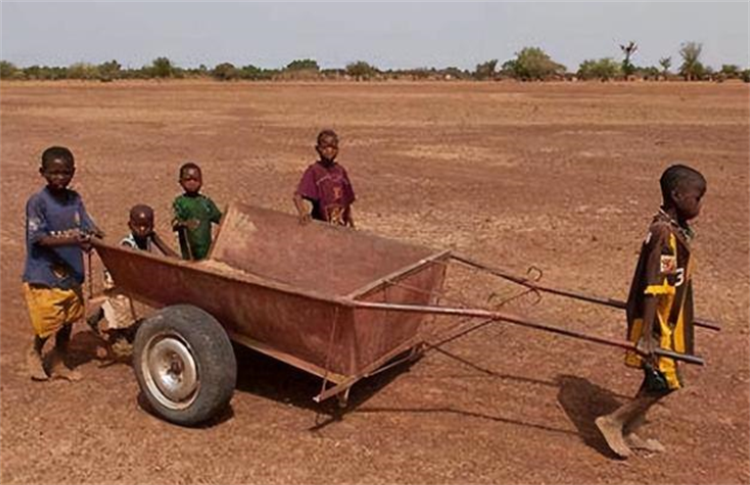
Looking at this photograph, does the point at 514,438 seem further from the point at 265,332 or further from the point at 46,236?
the point at 46,236

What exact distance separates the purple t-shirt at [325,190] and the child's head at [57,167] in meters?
1.78

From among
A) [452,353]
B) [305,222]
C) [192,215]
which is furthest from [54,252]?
[452,353]

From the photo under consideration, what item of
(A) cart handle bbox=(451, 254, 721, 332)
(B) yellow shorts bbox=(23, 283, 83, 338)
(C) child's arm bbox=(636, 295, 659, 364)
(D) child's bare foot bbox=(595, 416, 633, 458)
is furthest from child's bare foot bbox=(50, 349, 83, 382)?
(C) child's arm bbox=(636, 295, 659, 364)

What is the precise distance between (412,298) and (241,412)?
1198 mm

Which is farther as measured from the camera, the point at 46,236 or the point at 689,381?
the point at 689,381

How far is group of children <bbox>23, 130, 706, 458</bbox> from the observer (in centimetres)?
398

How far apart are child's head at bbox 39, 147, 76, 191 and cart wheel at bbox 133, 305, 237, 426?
1.03m

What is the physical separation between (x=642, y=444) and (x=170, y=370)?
2606 millimetres

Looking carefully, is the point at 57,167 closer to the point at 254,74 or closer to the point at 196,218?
the point at 196,218

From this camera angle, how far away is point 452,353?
577cm

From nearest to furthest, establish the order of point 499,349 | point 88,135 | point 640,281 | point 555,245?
point 640,281, point 499,349, point 555,245, point 88,135

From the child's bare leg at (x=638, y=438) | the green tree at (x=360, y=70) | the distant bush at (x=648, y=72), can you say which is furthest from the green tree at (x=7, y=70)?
the child's bare leg at (x=638, y=438)

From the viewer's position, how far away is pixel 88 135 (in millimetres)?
20484

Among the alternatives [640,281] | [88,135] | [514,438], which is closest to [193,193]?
[514,438]
